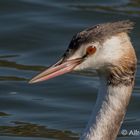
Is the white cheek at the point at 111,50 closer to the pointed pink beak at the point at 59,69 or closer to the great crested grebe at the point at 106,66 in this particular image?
the great crested grebe at the point at 106,66

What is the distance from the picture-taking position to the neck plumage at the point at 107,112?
28.6 ft

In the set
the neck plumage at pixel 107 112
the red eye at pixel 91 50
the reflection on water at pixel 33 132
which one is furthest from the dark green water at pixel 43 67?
the red eye at pixel 91 50

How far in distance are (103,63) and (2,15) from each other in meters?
6.78

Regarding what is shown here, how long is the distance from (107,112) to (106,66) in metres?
0.43

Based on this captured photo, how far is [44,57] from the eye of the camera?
13.9 m

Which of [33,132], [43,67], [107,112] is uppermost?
[107,112]

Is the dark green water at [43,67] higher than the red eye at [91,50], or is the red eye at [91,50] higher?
the red eye at [91,50]

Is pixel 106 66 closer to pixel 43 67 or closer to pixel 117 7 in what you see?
pixel 43 67

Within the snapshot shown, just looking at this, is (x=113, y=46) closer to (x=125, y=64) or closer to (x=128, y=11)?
(x=125, y=64)

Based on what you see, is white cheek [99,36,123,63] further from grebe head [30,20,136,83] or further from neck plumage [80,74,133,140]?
neck plumage [80,74,133,140]

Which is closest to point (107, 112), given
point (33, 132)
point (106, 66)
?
point (106, 66)

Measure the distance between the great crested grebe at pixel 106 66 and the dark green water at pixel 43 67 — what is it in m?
2.42

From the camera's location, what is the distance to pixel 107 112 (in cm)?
881

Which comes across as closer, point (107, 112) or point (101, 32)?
point (101, 32)
